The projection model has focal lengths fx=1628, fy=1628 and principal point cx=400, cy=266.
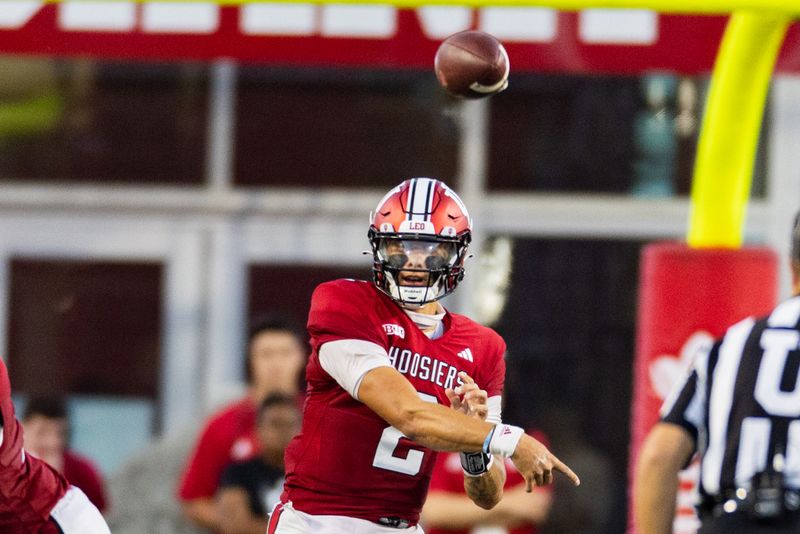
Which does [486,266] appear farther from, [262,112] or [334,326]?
[334,326]

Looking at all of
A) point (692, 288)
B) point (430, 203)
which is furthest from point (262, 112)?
point (430, 203)

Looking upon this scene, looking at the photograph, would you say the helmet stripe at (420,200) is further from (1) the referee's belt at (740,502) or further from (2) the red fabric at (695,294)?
(2) the red fabric at (695,294)

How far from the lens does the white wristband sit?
424 centimetres

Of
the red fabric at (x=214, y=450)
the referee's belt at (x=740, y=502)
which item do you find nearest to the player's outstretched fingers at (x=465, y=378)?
the referee's belt at (x=740, y=502)

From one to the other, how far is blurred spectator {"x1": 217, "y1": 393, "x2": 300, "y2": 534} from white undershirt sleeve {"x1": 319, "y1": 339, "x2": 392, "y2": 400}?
6.22 feet

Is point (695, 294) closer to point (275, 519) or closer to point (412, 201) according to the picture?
point (412, 201)

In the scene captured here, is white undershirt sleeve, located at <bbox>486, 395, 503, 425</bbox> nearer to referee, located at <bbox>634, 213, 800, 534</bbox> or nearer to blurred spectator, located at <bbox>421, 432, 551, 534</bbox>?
referee, located at <bbox>634, 213, 800, 534</bbox>

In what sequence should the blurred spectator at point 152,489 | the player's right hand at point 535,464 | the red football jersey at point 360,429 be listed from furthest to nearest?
the blurred spectator at point 152,489, the red football jersey at point 360,429, the player's right hand at point 535,464

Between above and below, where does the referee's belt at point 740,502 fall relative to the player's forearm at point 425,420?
below

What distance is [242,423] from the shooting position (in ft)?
22.8

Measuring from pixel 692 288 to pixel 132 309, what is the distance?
11.6ft

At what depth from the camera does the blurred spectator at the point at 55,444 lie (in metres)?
6.87

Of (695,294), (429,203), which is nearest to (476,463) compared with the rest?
(429,203)

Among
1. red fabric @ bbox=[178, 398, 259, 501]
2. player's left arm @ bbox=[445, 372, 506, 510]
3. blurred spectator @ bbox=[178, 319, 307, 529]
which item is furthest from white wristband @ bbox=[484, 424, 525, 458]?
red fabric @ bbox=[178, 398, 259, 501]
